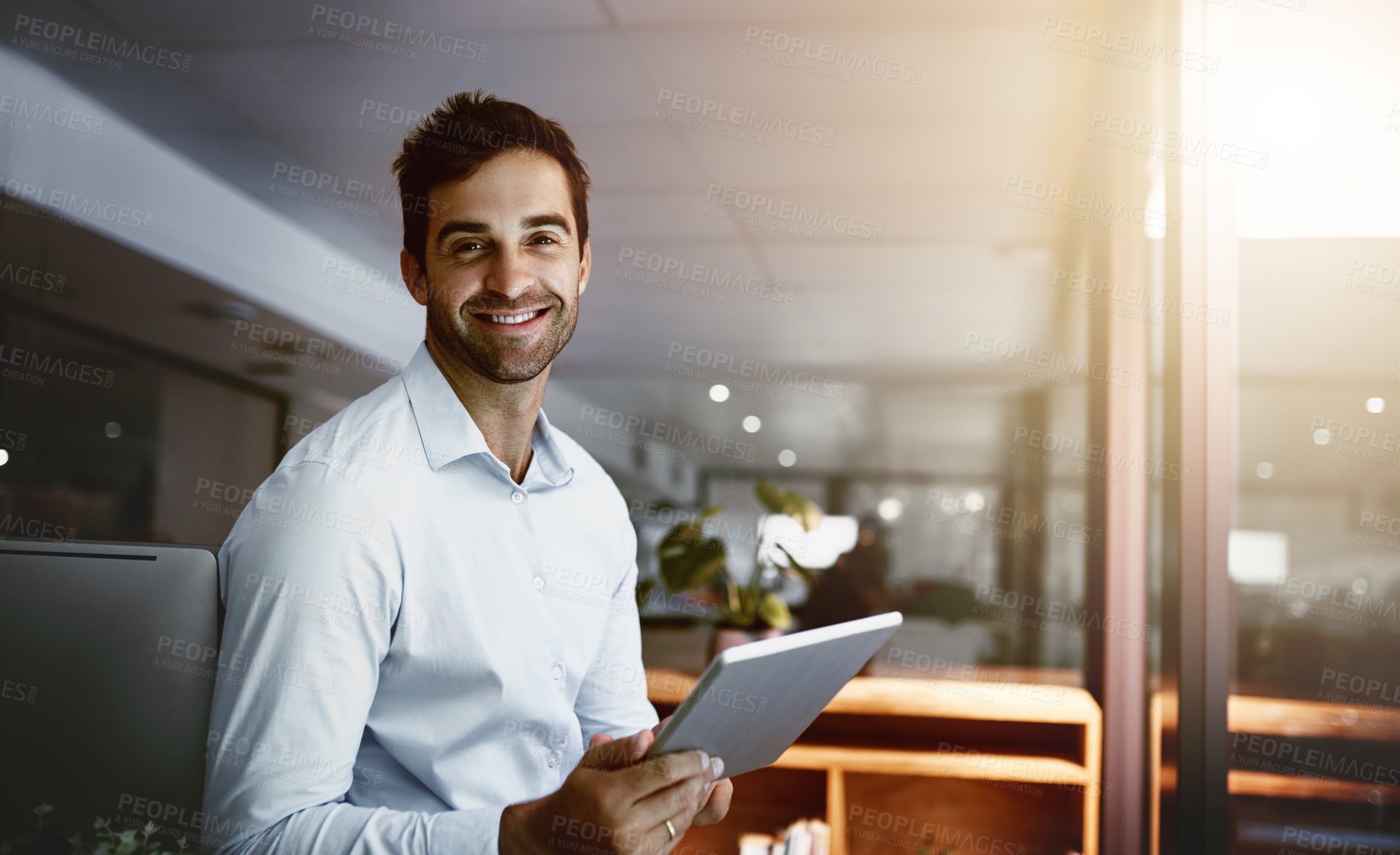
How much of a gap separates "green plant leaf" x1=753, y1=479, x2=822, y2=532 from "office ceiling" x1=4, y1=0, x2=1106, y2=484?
1.39m

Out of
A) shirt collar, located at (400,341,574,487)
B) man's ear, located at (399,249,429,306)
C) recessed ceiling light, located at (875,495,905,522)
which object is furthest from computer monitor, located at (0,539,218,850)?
recessed ceiling light, located at (875,495,905,522)

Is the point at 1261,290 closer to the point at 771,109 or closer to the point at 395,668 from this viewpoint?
the point at 771,109

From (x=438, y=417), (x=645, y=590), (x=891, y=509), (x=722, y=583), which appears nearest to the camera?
(x=438, y=417)

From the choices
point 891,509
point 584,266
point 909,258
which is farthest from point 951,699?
point 891,509

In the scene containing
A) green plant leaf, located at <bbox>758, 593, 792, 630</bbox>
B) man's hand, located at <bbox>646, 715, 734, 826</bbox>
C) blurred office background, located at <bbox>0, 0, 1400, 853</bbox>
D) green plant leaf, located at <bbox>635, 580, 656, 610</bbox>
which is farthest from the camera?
green plant leaf, located at <bbox>758, 593, 792, 630</bbox>

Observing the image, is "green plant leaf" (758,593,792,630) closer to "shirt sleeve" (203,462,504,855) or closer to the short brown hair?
the short brown hair

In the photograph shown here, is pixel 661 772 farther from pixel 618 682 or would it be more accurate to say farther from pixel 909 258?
pixel 909 258

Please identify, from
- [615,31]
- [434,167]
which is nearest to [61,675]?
[434,167]

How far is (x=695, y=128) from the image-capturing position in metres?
3.20

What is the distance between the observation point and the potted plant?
2.61 m

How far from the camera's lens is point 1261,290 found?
11.7ft

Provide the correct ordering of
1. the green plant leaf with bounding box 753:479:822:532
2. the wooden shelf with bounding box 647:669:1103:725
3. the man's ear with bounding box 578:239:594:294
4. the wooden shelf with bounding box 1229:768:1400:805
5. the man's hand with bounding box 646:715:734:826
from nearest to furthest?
the man's hand with bounding box 646:715:734:826
the man's ear with bounding box 578:239:594:294
the wooden shelf with bounding box 1229:768:1400:805
the wooden shelf with bounding box 647:669:1103:725
the green plant leaf with bounding box 753:479:822:532

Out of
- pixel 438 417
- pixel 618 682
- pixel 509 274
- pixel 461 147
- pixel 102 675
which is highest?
pixel 461 147

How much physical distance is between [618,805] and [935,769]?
169 centimetres
